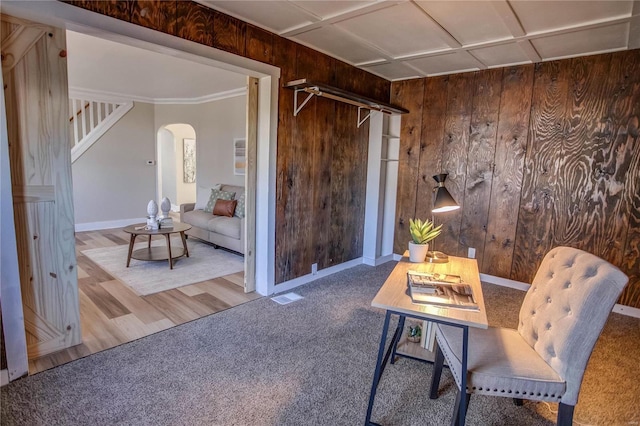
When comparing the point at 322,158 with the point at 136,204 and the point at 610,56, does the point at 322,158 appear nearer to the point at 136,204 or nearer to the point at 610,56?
the point at 610,56

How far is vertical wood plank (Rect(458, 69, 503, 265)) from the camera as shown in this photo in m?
3.86

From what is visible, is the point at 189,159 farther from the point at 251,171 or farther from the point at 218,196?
the point at 251,171

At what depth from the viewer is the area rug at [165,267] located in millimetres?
3637

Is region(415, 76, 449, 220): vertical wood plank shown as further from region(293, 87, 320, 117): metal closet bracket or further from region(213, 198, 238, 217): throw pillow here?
region(213, 198, 238, 217): throw pillow

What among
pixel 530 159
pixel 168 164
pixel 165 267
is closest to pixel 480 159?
pixel 530 159

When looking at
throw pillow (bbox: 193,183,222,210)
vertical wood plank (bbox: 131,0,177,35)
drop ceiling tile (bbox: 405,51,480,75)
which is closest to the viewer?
vertical wood plank (bbox: 131,0,177,35)

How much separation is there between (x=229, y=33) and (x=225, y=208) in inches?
111

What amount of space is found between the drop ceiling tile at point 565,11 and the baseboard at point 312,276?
2.93 metres

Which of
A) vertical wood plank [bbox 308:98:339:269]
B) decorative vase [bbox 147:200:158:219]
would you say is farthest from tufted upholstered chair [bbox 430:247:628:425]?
decorative vase [bbox 147:200:158:219]

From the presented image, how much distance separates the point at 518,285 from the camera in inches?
151

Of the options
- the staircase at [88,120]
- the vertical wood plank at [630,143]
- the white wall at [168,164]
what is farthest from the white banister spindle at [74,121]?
the vertical wood plank at [630,143]

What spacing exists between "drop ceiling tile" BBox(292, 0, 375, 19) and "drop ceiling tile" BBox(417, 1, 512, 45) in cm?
43

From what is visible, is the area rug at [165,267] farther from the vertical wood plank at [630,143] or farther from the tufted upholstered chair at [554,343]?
the vertical wood plank at [630,143]

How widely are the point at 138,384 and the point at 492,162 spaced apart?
3.86 metres
